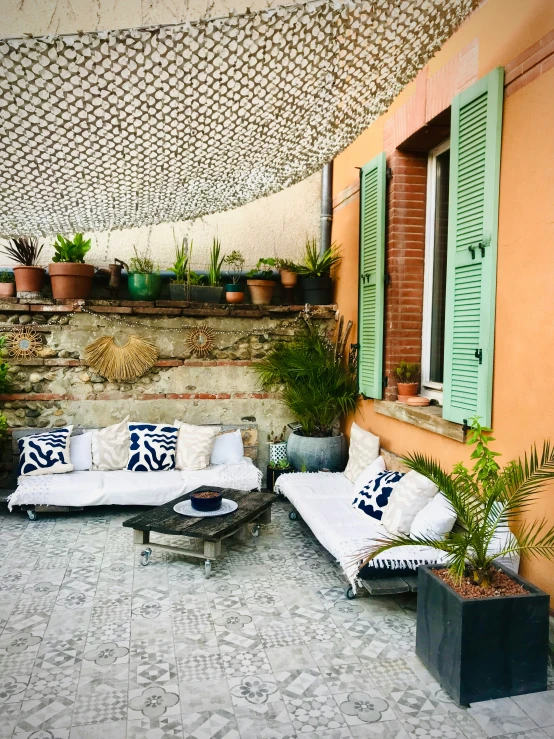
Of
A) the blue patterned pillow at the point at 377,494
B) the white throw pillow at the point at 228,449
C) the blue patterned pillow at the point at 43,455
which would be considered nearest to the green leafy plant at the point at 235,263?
the white throw pillow at the point at 228,449

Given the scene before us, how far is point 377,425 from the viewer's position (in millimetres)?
4727

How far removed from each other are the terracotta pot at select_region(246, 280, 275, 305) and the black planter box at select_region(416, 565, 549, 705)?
12.2ft

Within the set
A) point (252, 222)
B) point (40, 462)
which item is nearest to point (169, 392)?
point (40, 462)

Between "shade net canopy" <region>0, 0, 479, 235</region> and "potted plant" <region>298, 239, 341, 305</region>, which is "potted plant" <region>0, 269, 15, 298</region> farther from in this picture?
"shade net canopy" <region>0, 0, 479, 235</region>

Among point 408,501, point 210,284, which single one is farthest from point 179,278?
point 408,501

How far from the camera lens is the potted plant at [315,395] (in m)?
5.07

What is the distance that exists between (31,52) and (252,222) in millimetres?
4737

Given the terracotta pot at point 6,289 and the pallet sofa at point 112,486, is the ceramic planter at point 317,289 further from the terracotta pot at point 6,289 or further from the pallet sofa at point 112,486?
the terracotta pot at point 6,289

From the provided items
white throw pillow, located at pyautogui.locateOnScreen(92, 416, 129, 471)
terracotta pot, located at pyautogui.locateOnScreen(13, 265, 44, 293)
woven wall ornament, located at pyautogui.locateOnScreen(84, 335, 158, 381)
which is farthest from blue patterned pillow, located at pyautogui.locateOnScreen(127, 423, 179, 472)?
terracotta pot, located at pyautogui.locateOnScreen(13, 265, 44, 293)

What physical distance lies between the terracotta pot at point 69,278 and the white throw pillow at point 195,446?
1.58 metres

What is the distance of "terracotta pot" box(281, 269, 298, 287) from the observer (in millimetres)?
5691

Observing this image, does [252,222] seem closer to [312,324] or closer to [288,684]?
[312,324]

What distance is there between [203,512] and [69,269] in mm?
2661

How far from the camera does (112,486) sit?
4602 millimetres
